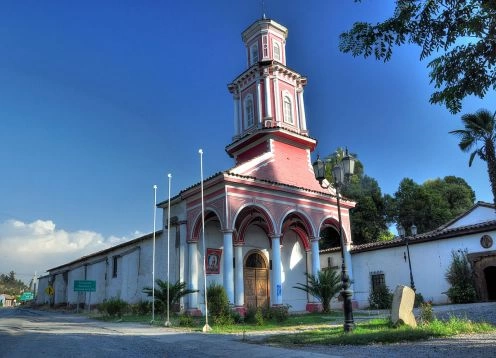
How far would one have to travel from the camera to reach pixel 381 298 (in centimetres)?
2222

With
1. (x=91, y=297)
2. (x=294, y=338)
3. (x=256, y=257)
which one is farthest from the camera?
(x=91, y=297)

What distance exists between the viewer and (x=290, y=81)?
2623 cm

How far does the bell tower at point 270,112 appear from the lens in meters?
23.5

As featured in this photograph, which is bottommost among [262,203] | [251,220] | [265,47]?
[251,220]

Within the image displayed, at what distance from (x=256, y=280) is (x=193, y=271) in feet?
15.0

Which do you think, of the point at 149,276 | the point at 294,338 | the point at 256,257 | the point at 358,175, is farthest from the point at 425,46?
the point at 358,175

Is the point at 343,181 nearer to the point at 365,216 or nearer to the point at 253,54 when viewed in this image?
the point at 253,54

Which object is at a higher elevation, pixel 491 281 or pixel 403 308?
pixel 491 281

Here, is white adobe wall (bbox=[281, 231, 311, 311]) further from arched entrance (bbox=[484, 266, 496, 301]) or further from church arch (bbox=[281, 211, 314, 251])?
arched entrance (bbox=[484, 266, 496, 301])

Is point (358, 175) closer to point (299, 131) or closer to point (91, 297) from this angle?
point (299, 131)

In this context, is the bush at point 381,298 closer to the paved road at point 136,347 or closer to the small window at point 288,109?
the small window at point 288,109

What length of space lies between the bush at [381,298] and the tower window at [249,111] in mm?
11889

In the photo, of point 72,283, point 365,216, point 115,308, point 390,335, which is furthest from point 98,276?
point 390,335

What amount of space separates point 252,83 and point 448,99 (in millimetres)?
19552
